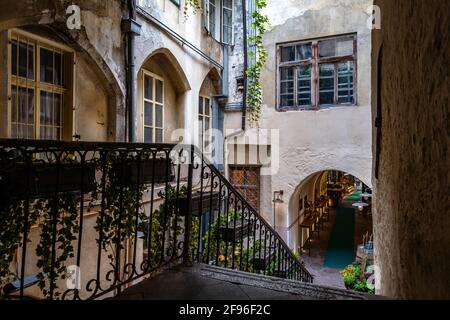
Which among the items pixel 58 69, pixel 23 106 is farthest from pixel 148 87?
pixel 23 106

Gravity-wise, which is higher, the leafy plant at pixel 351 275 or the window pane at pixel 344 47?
the window pane at pixel 344 47

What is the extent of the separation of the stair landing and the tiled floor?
5433 millimetres

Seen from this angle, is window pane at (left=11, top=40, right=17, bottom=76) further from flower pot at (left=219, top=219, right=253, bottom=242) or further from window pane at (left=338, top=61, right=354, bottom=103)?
window pane at (left=338, top=61, right=354, bottom=103)

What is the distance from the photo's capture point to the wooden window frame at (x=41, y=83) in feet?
15.3

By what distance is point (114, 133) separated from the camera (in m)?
6.25

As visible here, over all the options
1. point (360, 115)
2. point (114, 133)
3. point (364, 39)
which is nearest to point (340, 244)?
point (360, 115)

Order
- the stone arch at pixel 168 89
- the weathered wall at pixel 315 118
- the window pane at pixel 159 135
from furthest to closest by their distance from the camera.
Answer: the weathered wall at pixel 315 118, the window pane at pixel 159 135, the stone arch at pixel 168 89

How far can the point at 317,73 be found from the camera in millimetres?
9656

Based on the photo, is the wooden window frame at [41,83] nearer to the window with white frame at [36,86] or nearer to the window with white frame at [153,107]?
the window with white frame at [36,86]

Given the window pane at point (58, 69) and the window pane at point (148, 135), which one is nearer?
the window pane at point (58, 69)

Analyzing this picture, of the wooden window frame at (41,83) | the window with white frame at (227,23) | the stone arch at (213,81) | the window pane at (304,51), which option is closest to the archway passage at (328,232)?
the window pane at (304,51)

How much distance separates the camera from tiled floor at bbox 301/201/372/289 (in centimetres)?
945
